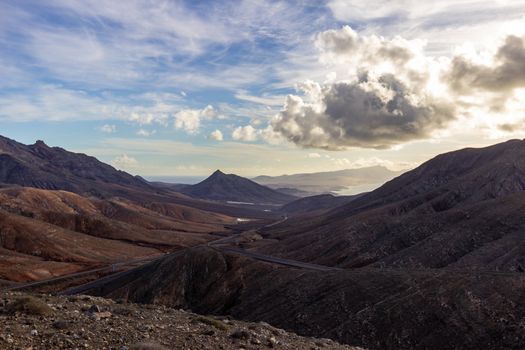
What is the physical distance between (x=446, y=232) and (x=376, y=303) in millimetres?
52608

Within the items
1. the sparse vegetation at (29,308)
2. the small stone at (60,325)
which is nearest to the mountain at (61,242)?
the sparse vegetation at (29,308)

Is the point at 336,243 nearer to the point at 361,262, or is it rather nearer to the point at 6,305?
the point at 361,262

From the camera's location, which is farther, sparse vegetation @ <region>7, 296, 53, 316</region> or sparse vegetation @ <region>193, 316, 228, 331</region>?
sparse vegetation @ <region>193, 316, 228, 331</region>

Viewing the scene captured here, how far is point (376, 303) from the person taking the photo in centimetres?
5428

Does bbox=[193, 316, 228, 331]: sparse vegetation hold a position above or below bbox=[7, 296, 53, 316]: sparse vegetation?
below

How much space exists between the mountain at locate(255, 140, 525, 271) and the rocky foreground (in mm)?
65756

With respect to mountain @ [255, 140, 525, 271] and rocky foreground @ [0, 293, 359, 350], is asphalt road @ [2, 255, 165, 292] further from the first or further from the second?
rocky foreground @ [0, 293, 359, 350]

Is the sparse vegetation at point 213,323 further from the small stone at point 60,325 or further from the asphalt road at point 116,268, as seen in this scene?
the asphalt road at point 116,268

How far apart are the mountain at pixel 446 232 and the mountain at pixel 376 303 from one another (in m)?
25.3

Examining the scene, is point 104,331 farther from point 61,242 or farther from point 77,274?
point 61,242

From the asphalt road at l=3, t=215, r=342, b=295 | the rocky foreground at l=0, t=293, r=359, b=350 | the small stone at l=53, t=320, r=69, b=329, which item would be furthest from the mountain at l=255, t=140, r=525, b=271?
the small stone at l=53, t=320, r=69, b=329

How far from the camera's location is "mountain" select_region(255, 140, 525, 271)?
86.2m

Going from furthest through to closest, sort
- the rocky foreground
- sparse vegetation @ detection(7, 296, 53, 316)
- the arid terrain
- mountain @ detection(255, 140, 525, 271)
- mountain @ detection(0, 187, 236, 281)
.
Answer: mountain @ detection(0, 187, 236, 281)
mountain @ detection(255, 140, 525, 271)
the arid terrain
sparse vegetation @ detection(7, 296, 53, 316)
the rocky foreground

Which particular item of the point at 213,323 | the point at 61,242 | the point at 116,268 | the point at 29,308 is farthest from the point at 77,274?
the point at 29,308
